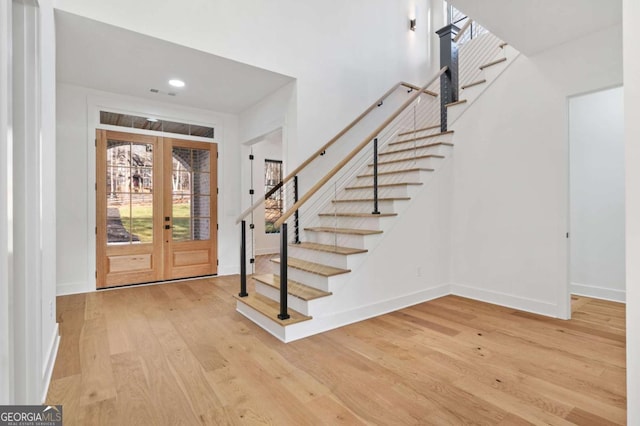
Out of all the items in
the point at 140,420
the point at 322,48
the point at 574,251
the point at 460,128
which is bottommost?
the point at 140,420

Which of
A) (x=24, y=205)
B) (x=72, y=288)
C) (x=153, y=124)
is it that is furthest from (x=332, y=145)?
(x=72, y=288)

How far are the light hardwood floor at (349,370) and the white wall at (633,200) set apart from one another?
648 millimetres

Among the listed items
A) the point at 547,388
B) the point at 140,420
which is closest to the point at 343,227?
the point at 547,388

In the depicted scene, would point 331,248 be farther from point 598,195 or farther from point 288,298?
point 598,195

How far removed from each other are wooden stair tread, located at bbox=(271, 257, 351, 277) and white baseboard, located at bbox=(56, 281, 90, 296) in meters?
2.74

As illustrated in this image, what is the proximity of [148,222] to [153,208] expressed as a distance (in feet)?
0.72

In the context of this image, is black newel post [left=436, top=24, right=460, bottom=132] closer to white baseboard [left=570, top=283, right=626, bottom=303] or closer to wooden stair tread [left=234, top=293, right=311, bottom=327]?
white baseboard [left=570, top=283, right=626, bottom=303]

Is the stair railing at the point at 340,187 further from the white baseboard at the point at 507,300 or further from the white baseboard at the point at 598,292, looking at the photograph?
the white baseboard at the point at 598,292

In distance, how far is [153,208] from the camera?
4.88 metres

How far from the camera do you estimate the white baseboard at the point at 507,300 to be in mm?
3426

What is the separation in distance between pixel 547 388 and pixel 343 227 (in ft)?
8.11

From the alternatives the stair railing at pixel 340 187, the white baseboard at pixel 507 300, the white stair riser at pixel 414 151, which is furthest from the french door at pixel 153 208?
the white baseboard at pixel 507 300

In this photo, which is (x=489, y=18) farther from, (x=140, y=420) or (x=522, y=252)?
(x=140, y=420)

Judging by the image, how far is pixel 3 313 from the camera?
1043mm
